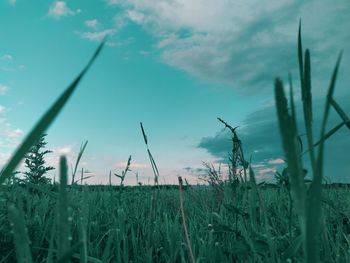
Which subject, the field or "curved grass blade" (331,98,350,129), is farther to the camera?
the field

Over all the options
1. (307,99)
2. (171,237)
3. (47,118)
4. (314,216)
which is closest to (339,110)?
(307,99)

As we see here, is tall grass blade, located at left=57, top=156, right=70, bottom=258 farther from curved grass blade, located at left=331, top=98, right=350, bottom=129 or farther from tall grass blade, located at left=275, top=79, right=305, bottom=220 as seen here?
curved grass blade, located at left=331, top=98, right=350, bottom=129

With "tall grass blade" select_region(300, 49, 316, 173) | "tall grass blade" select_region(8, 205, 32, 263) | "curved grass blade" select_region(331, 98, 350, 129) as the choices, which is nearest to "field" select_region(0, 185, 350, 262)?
"curved grass blade" select_region(331, 98, 350, 129)

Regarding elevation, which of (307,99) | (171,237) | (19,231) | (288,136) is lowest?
(171,237)

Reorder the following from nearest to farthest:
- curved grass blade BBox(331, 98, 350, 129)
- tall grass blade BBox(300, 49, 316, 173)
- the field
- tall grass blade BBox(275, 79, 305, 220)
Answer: tall grass blade BBox(275, 79, 305, 220) < tall grass blade BBox(300, 49, 316, 173) < curved grass blade BBox(331, 98, 350, 129) < the field

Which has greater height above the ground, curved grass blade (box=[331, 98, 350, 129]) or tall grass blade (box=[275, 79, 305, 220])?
curved grass blade (box=[331, 98, 350, 129])

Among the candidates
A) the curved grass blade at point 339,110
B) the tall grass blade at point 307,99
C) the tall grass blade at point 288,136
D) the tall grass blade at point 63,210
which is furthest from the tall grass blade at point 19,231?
the curved grass blade at point 339,110

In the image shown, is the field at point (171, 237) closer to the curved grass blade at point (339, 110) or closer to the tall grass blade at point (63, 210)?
the curved grass blade at point (339, 110)

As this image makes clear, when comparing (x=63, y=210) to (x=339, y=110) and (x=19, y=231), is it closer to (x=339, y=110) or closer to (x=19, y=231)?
(x=19, y=231)

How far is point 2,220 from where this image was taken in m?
2.84

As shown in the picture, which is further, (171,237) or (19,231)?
(171,237)

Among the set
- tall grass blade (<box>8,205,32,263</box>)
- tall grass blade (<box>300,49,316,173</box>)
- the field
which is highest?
tall grass blade (<box>300,49,316,173</box>)

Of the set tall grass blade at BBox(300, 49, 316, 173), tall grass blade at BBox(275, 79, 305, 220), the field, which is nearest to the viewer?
tall grass blade at BBox(275, 79, 305, 220)

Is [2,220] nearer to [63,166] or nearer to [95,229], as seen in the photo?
[95,229]
